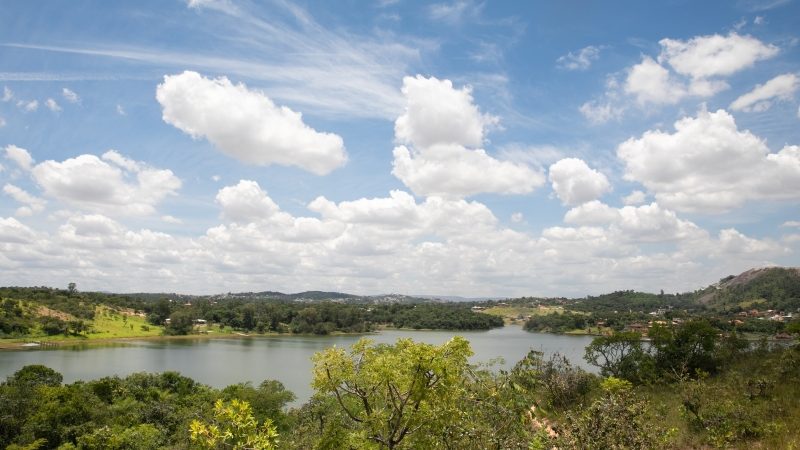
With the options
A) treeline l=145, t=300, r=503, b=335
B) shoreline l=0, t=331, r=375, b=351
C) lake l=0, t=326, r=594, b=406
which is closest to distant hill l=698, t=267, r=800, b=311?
treeline l=145, t=300, r=503, b=335

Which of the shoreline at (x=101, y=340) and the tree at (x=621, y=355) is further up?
the tree at (x=621, y=355)

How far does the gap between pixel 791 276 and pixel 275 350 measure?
20034 centimetres

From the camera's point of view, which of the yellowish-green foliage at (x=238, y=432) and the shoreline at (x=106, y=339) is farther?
the shoreline at (x=106, y=339)

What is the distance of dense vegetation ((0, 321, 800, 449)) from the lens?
6.57m

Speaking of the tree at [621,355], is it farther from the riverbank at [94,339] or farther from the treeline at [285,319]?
the treeline at [285,319]

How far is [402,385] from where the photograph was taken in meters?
9.77

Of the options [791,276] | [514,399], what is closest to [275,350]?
[514,399]

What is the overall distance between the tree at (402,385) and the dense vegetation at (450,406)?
3 cm

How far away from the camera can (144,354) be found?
276 ft

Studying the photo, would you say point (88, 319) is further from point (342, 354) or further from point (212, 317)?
point (342, 354)

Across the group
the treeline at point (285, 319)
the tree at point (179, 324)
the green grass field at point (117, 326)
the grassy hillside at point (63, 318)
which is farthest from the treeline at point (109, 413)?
the treeline at point (285, 319)

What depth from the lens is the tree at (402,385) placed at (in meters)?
9.45

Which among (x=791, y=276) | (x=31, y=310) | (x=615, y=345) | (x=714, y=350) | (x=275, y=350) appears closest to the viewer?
(x=714, y=350)

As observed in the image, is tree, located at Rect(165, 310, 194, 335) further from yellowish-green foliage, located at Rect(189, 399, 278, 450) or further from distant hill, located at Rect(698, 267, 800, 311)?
distant hill, located at Rect(698, 267, 800, 311)
